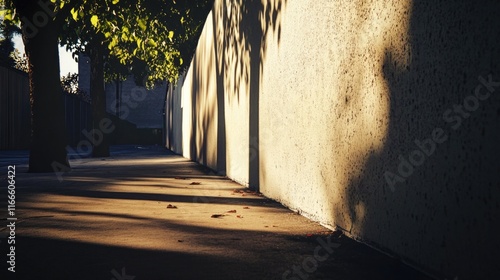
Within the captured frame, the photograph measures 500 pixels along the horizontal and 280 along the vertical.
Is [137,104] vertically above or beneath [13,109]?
above

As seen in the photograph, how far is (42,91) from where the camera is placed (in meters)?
12.2

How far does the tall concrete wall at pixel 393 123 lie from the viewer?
2.55 m

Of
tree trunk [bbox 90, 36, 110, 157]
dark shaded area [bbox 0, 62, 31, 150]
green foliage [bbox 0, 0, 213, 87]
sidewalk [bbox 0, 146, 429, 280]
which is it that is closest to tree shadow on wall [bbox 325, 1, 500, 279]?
sidewalk [bbox 0, 146, 429, 280]

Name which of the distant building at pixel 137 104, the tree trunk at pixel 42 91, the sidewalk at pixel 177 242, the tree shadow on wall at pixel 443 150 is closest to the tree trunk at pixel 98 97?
the tree trunk at pixel 42 91

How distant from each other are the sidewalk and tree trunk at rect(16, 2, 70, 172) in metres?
4.79

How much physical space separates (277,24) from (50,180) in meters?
5.47

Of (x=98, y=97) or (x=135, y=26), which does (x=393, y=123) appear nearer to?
(x=135, y=26)

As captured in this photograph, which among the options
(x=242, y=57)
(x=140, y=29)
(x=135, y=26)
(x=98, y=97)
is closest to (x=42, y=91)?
(x=140, y=29)

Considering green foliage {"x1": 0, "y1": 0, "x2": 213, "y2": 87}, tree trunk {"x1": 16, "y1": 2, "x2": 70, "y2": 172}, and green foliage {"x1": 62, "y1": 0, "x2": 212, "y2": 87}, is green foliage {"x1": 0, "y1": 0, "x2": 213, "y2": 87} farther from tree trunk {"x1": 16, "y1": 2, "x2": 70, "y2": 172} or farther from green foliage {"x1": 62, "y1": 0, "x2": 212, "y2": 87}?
tree trunk {"x1": 16, "y1": 2, "x2": 70, "y2": 172}

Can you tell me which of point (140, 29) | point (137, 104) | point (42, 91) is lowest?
point (42, 91)

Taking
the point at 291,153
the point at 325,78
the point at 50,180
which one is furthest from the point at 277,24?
the point at 50,180

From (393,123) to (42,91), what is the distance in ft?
33.1

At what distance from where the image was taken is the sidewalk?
3.29 metres

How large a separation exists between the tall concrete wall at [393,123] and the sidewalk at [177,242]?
0.26 meters
